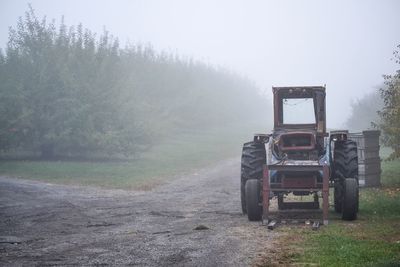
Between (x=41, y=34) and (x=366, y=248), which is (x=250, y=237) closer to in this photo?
(x=366, y=248)

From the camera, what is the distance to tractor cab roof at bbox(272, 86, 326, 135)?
44.5ft

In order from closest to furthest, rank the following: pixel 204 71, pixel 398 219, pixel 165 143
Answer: pixel 398 219, pixel 165 143, pixel 204 71

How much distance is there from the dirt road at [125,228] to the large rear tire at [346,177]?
2348mm

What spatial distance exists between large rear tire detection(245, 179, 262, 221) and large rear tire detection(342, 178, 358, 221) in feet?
7.04

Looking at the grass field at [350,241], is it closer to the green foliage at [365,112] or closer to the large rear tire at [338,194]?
the large rear tire at [338,194]

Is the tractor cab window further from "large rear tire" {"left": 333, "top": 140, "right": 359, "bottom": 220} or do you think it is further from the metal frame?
the metal frame

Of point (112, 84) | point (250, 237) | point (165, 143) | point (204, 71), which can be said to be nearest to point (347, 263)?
point (250, 237)

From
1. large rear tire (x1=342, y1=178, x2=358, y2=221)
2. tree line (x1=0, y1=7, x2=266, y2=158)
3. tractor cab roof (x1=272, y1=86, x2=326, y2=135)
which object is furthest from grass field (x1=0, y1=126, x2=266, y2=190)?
large rear tire (x1=342, y1=178, x2=358, y2=221)

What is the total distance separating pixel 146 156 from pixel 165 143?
473 inches

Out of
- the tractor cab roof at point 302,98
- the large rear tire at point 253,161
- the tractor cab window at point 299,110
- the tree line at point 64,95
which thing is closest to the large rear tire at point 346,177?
the tractor cab roof at point 302,98

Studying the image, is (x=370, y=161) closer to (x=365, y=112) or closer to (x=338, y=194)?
(x=338, y=194)

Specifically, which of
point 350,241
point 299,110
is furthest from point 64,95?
point 350,241

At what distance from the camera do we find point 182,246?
30.8ft

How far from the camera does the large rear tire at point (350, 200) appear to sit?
38.4 feet
